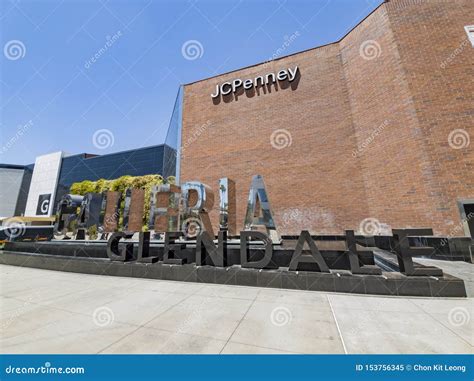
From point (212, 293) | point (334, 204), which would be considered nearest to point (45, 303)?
point (212, 293)

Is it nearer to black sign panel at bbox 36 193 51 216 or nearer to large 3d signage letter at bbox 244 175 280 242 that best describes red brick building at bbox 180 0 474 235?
large 3d signage letter at bbox 244 175 280 242

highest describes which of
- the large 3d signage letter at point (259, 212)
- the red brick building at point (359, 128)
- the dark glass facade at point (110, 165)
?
the dark glass facade at point (110, 165)

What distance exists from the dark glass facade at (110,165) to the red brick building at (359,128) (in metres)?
32.2

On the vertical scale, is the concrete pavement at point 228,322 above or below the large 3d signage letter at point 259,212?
below

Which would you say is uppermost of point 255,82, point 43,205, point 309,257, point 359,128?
point 255,82

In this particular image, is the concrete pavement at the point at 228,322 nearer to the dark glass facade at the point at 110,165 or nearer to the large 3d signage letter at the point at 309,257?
the large 3d signage letter at the point at 309,257

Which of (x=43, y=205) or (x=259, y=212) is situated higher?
(x=43, y=205)

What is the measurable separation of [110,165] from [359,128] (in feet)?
184

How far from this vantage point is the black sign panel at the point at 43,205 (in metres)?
52.9

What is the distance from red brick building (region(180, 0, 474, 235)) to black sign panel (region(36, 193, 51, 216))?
5601 cm

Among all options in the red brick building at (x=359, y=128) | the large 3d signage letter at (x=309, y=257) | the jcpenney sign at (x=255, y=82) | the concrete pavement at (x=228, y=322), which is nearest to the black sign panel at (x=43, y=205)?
the red brick building at (x=359, y=128)

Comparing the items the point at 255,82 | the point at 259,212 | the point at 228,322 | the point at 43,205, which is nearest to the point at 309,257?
the point at 228,322

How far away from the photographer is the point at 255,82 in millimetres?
17438

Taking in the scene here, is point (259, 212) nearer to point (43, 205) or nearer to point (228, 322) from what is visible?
point (228, 322)
